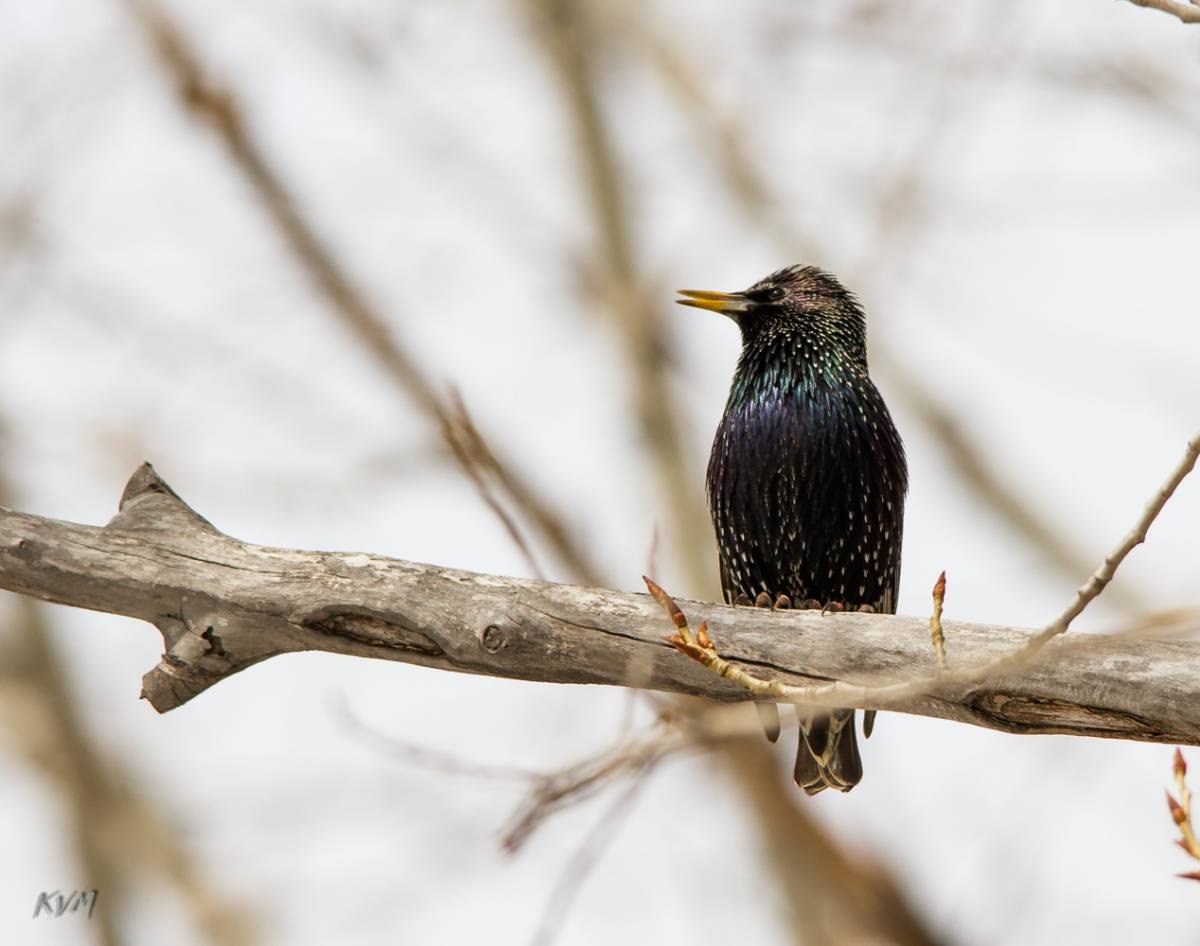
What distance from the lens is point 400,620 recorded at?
13.8 ft

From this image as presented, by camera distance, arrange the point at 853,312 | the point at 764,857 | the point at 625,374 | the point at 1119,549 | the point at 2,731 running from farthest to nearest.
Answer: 1. the point at 625,374
2. the point at 2,731
3. the point at 764,857
4. the point at 853,312
5. the point at 1119,549

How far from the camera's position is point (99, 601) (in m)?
4.28

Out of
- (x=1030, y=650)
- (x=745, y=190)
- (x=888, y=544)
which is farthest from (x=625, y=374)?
(x=1030, y=650)

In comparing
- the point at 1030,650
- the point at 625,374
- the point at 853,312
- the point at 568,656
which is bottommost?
the point at 1030,650

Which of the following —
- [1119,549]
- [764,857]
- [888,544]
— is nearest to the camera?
[1119,549]

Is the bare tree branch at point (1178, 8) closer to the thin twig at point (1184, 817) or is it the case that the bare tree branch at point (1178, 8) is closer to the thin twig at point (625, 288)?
the thin twig at point (1184, 817)

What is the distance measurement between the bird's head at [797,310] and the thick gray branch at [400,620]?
7.51 feet

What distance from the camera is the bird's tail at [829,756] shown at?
5.86 meters

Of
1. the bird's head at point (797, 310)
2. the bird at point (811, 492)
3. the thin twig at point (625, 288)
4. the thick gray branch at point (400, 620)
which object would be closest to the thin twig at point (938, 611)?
the thick gray branch at point (400, 620)

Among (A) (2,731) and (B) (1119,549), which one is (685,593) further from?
(B) (1119,549)

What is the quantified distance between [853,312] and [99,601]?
3595 mm

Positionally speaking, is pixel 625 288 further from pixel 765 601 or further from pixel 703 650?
pixel 703 650

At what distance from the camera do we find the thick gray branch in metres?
4.20

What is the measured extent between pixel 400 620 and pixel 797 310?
9.59 ft
